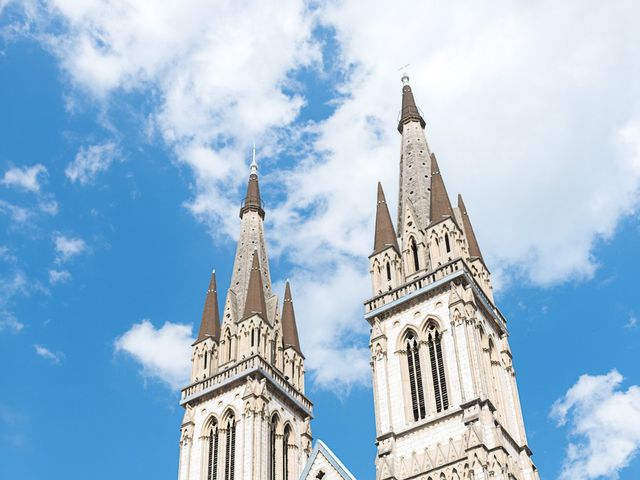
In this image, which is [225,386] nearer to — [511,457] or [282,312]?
[282,312]

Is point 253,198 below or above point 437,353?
above

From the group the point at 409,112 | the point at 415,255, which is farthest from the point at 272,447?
the point at 409,112

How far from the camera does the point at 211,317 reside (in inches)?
2094

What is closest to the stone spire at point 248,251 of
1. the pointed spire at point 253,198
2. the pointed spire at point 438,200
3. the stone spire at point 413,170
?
the pointed spire at point 253,198

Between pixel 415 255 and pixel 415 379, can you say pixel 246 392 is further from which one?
pixel 415 255

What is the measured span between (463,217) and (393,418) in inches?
534

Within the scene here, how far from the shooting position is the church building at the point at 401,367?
125ft

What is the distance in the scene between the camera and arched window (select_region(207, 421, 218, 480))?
152ft

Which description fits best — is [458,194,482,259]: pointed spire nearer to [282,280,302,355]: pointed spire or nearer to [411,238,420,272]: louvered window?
[411,238,420,272]: louvered window

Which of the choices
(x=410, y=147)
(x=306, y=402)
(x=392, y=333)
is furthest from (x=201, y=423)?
(x=410, y=147)

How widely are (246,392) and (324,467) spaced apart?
24.8 feet

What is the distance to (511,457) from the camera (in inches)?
1505

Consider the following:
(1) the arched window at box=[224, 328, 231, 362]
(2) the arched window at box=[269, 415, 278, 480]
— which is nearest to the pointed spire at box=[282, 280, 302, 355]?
(1) the arched window at box=[224, 328, 231, 362]

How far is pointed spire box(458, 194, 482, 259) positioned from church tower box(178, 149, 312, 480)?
492 inches
